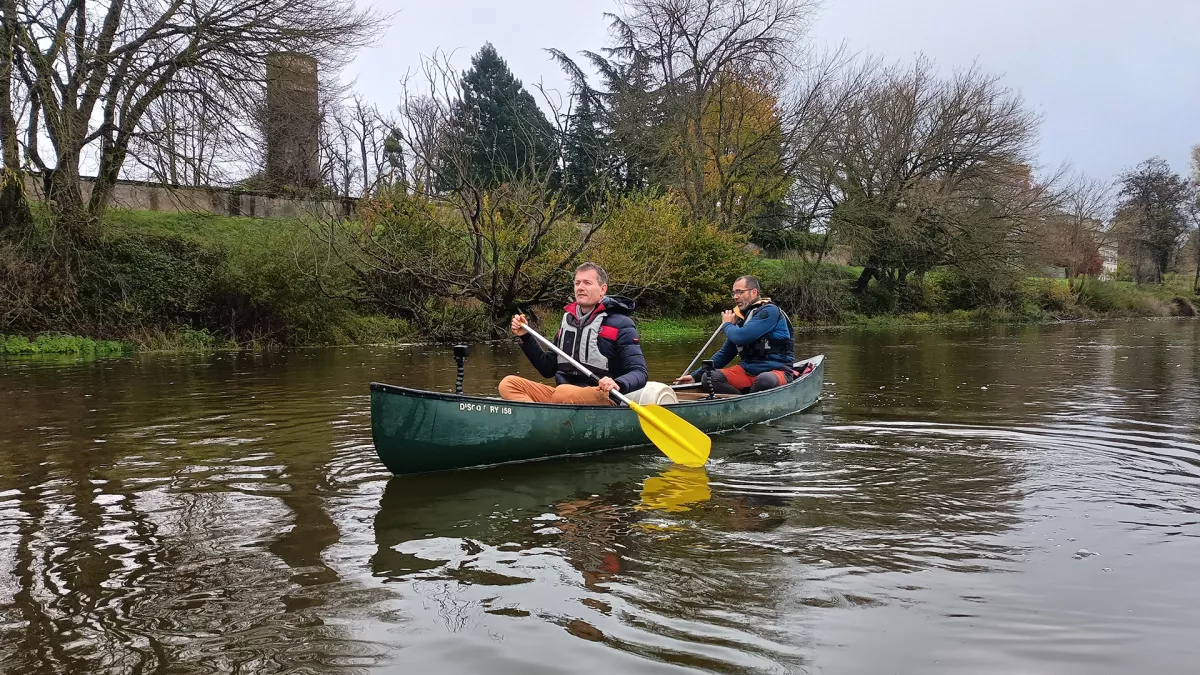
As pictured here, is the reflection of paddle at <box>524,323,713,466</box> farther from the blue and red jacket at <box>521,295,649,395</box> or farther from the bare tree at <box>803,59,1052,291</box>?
the bare tree at <box>803,59,1052,291</box>

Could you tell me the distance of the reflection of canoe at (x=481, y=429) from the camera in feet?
16.9

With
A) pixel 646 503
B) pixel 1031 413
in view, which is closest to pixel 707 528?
pixel 646 503

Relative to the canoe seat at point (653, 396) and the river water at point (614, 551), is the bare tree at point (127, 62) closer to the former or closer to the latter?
the river water at point (614, 551)

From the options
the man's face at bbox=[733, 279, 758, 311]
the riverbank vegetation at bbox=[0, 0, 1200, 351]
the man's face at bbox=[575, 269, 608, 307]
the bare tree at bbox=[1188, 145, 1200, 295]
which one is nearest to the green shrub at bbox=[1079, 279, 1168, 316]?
the riverbank vegetation at bbox=[0, 0, 1200, 351]

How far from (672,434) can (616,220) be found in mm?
15897

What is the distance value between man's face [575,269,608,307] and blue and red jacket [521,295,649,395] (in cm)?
8

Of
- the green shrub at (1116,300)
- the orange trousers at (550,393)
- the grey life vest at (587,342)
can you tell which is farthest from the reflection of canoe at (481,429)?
the green shrub at (1116,300)

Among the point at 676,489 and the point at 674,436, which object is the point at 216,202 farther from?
the point at 676,489

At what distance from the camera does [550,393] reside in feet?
21.1

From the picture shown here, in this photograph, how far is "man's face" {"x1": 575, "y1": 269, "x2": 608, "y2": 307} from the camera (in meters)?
6.10

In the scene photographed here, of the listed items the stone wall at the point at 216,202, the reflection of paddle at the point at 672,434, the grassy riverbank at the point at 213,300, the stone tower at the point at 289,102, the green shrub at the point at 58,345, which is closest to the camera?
the reflection of paddle at the point at 672,434

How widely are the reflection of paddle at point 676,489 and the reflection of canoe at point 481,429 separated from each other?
0.60 meters

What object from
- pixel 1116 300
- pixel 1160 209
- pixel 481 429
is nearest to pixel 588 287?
pixel 481 429

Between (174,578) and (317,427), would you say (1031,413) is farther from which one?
(174,578)
